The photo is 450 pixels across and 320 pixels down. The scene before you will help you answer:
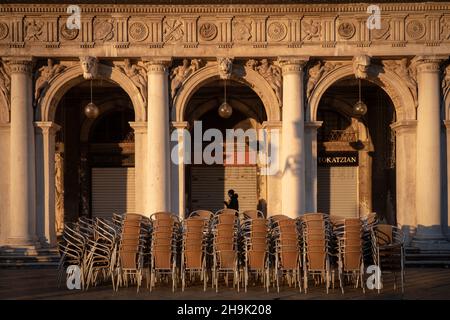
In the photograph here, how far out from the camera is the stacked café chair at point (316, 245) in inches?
412

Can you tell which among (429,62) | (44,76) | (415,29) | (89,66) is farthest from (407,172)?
(44,76)

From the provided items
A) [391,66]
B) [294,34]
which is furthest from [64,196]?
[391,66]

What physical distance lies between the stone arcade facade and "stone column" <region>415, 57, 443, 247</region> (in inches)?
0.9

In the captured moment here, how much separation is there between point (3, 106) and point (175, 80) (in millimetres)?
4119

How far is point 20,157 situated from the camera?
1564cm

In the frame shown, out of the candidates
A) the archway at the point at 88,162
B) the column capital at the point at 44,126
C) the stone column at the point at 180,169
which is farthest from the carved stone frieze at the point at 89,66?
the archway at the point at 88,162

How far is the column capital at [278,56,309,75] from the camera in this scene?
1573 centimetres

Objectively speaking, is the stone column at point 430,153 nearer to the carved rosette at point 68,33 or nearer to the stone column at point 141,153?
the stone column at point 141,153

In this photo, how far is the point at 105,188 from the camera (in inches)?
818

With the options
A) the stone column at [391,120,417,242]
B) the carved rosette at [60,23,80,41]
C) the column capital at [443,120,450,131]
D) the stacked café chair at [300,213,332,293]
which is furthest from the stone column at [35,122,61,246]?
the column capital at [443,120,450,131]

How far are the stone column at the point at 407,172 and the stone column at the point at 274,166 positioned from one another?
9.71 ft

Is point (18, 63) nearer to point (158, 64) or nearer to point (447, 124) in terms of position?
point (158, 64)

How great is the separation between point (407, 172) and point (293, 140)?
2947 mm

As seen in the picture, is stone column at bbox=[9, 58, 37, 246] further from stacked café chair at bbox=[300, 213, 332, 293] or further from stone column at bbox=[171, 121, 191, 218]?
stacked café chair at bbox=[300, 213, 332, 293]
